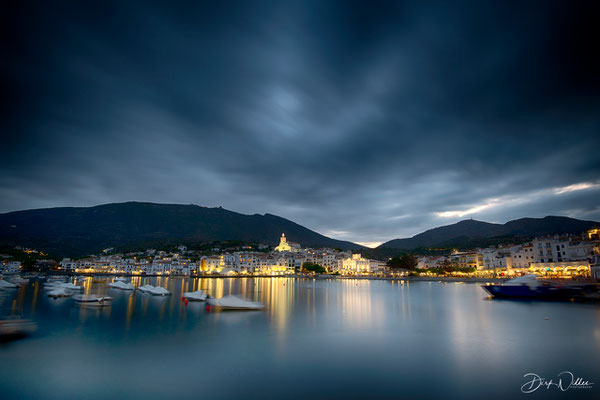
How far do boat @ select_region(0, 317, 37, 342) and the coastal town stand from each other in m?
59.1

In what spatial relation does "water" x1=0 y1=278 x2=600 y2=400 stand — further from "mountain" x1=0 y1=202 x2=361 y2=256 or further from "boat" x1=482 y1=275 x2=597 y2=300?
"mountain" x1=0 y1=202 x2=361 y2=256

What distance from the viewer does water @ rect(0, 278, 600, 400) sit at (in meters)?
7.15

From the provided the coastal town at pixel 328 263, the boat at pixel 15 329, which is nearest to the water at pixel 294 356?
the boat at pixel 15 329

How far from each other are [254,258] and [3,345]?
251 feet

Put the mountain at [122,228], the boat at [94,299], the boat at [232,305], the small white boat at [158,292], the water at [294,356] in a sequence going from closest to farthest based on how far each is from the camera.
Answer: the water at [294,356], the boat at [232,305], the boat at [94,299], the small white boat at [158,292], the mountain at [122,228]

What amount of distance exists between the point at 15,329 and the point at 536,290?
117 ft

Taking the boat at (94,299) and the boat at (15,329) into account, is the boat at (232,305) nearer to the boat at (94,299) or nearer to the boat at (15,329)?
the boat at (94,299)

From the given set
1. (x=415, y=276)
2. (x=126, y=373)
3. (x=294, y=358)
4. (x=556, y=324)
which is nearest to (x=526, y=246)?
(x=415, y=276)

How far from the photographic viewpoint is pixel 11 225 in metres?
137

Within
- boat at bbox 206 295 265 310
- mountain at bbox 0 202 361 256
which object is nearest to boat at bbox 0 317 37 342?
boat at bbox 206 295 265 310

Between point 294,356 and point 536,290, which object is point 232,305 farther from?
point 536,290

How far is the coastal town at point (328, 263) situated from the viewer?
171 feet

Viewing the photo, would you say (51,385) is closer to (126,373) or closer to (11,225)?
(126,373)

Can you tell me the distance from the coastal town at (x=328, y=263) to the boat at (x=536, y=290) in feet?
79.7
